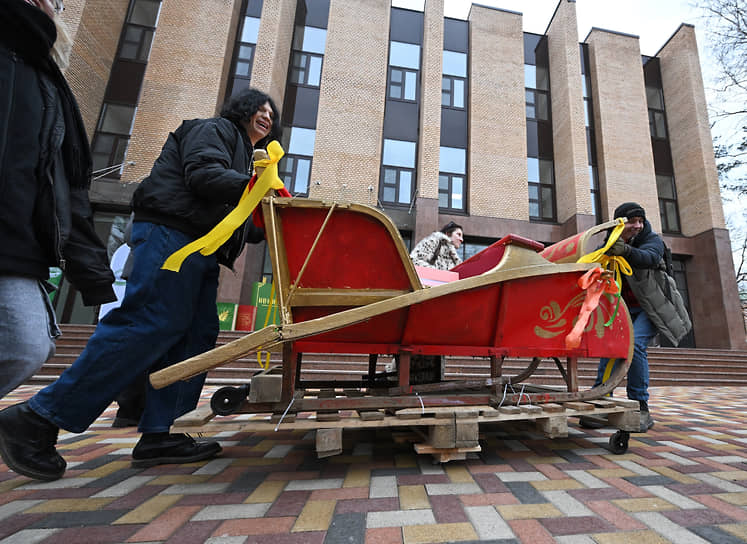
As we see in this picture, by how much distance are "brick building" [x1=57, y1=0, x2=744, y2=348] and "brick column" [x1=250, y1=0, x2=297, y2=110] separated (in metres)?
0.07

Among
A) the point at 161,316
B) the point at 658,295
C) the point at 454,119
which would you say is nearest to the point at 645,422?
the point at 658,295

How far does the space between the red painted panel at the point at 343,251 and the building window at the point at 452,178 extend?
434 inches

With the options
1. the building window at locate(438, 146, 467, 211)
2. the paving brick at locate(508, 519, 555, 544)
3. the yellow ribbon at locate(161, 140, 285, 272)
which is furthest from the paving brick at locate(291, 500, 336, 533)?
the building window at locate(438, 146, 467, 211)

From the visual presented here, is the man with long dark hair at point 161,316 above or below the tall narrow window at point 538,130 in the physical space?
below

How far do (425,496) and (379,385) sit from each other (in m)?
1.34

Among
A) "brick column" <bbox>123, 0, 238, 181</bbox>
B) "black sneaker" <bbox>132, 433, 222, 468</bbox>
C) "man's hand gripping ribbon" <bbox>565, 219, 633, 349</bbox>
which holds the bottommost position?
"black sneaker" <bbox>132, 433, 222, 468</bbox>

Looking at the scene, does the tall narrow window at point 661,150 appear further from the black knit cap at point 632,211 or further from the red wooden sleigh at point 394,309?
the red wooden sleigh at point 394,309

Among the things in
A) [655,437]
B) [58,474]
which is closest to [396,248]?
[58,474]

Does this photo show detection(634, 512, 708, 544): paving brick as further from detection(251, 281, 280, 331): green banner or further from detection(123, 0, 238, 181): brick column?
detection(123, 0, 238, 181): brick column

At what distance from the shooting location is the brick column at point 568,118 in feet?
40.3

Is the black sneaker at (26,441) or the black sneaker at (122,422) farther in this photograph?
the black sneaker at (122,422)

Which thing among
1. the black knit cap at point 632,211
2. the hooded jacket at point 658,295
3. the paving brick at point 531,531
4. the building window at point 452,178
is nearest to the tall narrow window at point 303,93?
the building window at point 452,178

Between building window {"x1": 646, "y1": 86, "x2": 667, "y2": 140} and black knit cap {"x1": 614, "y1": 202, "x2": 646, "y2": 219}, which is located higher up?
building window {"x1": 646, "y1": 86, "x2": 667, "y2": 140}

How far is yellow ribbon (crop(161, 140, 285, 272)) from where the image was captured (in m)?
1.41
